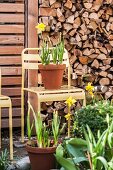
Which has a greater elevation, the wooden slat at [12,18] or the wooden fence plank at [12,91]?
the wooden slat at [12,18]

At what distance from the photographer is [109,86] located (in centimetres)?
479

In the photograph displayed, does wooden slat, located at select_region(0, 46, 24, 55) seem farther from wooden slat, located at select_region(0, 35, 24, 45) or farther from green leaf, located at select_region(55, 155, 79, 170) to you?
green leaf, located at select_region(55, 155, 79, 170)

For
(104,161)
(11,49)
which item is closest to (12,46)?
(11,49)

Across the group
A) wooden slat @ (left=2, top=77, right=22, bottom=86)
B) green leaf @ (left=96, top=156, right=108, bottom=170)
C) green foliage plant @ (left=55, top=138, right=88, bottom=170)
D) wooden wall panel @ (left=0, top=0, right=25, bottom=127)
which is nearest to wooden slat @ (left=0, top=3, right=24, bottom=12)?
wooden wall panel @ (left=0, top=0, right=25, bottom=127)

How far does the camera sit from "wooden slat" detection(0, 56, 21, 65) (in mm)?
4539

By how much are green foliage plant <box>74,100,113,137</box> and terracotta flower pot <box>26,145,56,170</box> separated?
250 mm

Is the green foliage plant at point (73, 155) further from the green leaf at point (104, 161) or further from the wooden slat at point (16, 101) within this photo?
the wooden slat at point (16, 101)

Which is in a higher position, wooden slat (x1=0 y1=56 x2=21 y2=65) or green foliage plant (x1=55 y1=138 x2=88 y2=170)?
wooden slat (x1=0 y1=56 x2=21 y2=65)

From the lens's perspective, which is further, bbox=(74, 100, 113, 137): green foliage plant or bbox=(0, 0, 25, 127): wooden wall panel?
bbox=(0, 0, 25, 127): wooden wall panel

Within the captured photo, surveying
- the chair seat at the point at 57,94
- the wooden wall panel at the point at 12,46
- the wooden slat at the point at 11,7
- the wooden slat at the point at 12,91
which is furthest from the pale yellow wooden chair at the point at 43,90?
the wooden slat at the point at 11,7

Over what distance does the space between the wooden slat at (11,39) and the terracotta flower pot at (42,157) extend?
1660 mm

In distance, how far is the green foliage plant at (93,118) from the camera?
3.21 metres

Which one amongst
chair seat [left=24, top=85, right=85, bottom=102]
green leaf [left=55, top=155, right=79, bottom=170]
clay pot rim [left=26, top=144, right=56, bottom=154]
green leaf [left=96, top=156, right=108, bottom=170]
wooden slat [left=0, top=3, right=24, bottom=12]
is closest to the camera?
green leaf [left=96, top=156, right=108, bottom=170]

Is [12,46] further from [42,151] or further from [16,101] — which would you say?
[42,151]
